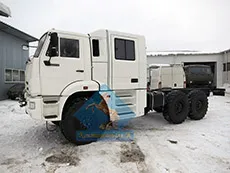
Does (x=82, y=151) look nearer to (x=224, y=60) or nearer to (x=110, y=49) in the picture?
(x=110, y=49)

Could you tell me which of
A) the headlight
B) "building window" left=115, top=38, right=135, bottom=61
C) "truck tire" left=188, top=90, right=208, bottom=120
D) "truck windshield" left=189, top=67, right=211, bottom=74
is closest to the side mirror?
the headlight

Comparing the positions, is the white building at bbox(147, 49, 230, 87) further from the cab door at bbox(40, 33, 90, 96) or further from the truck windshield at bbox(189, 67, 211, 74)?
the cab door at bbox(40, 33, 90, 96)

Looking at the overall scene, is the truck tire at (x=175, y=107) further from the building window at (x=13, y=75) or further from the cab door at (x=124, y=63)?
the building window at (x=13, y=75)

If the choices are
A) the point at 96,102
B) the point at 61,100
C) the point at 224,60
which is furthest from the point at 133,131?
the point at 224,60

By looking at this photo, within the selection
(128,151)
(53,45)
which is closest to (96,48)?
(53,45)

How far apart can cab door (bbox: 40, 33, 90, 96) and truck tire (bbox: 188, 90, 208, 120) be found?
13.8ft

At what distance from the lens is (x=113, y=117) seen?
4.86 meters

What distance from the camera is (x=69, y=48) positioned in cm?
430

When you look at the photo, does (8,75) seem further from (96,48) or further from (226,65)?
(226,65)

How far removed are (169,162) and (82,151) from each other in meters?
1.73

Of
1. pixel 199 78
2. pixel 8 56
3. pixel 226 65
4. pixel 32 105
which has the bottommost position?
pixel 32 105

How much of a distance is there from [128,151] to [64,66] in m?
2.18

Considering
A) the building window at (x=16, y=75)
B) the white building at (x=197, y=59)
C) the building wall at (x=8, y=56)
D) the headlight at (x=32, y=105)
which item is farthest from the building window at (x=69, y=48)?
the white building at (x=197, y=59)

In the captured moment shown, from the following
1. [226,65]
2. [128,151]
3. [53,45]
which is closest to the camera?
[53,45]
